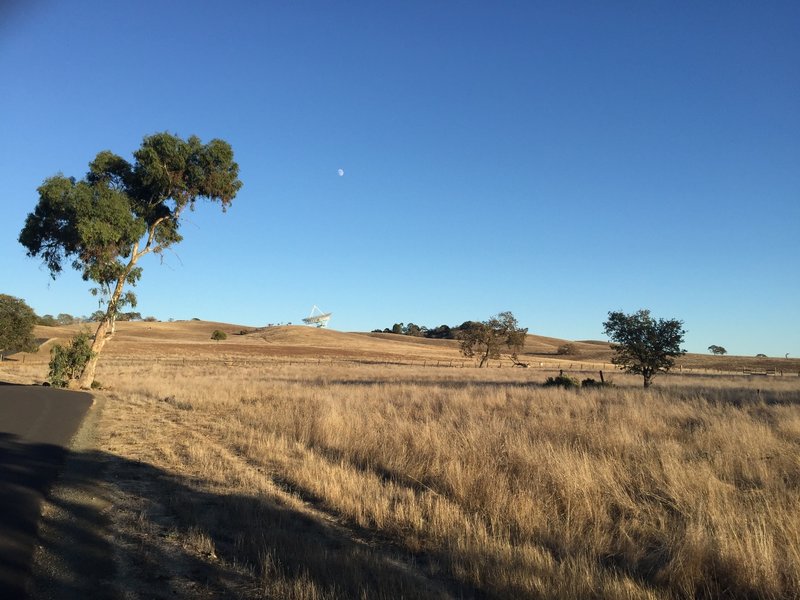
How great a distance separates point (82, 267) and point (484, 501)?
25.9 m

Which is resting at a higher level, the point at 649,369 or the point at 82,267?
the point at 82,267

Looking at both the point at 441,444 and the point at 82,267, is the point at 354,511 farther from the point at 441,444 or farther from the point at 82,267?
the point at 82,267

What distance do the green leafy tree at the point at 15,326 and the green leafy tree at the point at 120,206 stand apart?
4200cm

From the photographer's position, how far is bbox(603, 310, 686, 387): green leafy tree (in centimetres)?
2866

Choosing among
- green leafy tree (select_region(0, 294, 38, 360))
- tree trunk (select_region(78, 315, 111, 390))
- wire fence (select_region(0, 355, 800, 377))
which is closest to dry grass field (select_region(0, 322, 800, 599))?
tree trunk (select_region(78, 315, 111, 390))

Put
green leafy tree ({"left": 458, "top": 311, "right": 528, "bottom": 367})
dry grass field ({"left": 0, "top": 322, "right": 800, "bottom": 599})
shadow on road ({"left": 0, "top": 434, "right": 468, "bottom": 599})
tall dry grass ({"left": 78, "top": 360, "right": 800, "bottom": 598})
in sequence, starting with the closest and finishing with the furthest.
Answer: shadow on road ({"left": 0, "top": 434, "right": 468, "bottom": 599}) < dry grass field ({"left": 0, "top": 322, "right": 800, "bottom": 599}) < tall dry grass ({"left": 78, "top": 360, "right": 800, "bottom": 598}) < green leafy tree ({"left": 458, "top": 311, "right": 528, "bottom": 367})

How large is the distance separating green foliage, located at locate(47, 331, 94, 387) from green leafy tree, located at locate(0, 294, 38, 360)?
41.3 meters

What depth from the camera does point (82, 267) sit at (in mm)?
26250

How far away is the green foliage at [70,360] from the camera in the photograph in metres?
26.1

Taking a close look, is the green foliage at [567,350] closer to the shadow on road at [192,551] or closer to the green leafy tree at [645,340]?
the green leafy tree at [645,340]

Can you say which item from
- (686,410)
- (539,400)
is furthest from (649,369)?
(686,410)

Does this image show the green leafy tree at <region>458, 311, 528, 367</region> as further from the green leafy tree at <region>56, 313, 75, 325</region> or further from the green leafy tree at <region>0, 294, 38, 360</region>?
the green leafy tree at <region>56, 313, 75, 325</region>

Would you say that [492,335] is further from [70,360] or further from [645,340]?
[70,360]

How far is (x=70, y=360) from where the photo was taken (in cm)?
2678
